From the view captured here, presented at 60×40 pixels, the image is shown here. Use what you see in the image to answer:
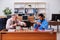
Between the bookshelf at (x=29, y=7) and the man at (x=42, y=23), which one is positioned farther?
the bookshelf at (x=29, y=7)

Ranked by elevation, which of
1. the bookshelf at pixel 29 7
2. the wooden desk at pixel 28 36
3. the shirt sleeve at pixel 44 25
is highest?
the bookshelf at pixel 29 7

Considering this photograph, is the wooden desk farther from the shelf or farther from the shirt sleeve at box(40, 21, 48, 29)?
the shelf

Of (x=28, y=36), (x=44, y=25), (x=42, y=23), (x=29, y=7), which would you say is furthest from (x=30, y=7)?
(x=28, y=36)

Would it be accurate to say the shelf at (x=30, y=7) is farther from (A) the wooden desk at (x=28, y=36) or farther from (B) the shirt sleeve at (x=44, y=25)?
(A) the wooden desk at (x=28, y=36)

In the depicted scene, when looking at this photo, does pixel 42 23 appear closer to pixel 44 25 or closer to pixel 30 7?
pixel 44 25

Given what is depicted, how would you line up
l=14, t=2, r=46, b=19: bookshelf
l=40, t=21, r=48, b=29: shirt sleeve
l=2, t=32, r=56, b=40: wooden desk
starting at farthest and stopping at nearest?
1. l=14, t=2, r=46, b=19: bookshelf
2. l=40, t=21, r=48, b=29: shirt sleeve
3. l=2, t=32, r=56, b=40: wooden desk

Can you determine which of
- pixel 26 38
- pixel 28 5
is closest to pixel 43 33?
pixel 26 38

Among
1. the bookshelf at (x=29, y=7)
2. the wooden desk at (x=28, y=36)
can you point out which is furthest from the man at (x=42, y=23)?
the bookshelf at (x=29, y=7)

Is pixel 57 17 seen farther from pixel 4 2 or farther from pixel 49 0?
pixel 4 2

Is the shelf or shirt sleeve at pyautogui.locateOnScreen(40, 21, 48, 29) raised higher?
the shelf

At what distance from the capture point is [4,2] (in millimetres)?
9359

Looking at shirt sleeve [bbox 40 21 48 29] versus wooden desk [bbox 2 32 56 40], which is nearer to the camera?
wooden desk [bbox 2 32 56 40]

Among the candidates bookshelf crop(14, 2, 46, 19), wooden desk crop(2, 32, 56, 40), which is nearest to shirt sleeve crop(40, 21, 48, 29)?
wooden desk crop(2, 32, 56, 40)

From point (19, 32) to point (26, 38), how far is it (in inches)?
8.5
